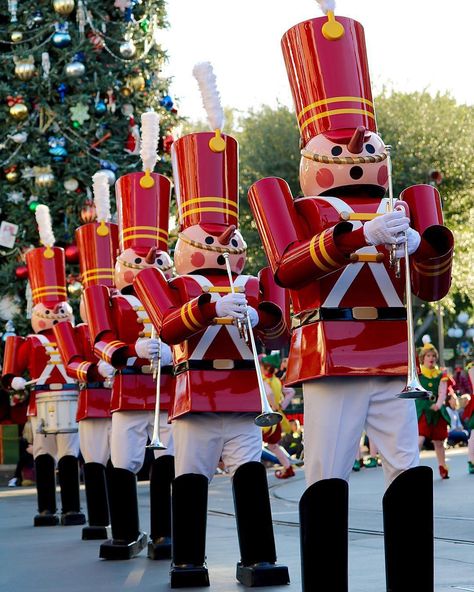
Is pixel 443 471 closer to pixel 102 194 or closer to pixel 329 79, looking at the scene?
pixel 102 194

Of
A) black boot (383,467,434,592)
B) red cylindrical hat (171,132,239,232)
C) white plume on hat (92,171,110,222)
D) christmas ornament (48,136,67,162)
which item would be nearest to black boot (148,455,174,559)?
red cylindrical hat (171,132,239,232)

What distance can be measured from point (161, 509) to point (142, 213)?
6.90ft

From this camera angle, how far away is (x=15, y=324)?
1636cm

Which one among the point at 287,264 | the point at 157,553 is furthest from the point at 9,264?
the point at 287,264

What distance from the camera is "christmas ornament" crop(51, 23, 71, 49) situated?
16.2 m

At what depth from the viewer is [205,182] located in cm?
715

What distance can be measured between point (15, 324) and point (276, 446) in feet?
13.3

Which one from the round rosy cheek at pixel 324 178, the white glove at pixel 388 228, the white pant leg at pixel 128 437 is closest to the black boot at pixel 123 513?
the white pant leg at pixel 128 437

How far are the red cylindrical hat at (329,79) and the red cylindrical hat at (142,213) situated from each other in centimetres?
291

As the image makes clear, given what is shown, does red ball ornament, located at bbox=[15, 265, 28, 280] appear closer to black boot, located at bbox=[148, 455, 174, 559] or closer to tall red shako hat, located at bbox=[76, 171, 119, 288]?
tall red shako hat, located at bbox=[76, 171, 119, 288]

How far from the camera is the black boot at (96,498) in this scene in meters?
9.43

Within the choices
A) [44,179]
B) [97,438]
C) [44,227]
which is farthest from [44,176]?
[97,438]

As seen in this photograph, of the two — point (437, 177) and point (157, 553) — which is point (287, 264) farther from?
point (437, 177)

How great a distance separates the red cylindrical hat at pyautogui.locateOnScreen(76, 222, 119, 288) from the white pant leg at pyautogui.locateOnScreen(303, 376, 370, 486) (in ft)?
15.6
